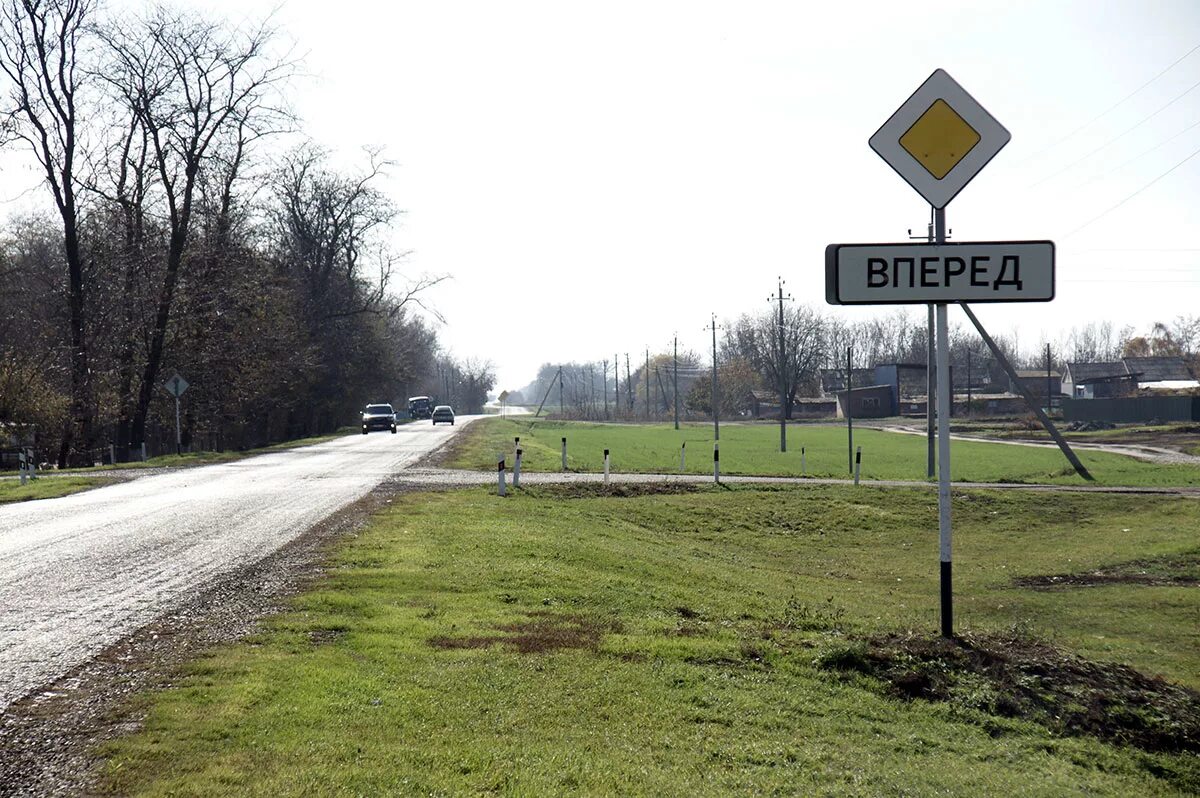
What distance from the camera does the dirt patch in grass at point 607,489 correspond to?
23750 millimetres

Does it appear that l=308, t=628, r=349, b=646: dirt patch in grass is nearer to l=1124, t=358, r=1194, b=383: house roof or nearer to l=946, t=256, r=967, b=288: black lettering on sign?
l=946, t=256, r=967, b=288: black lettering on sign

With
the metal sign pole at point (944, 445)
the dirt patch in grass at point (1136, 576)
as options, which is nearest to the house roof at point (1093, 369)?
the dirt patch in grass at point (1136, 576)

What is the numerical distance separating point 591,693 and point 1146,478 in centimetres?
3172

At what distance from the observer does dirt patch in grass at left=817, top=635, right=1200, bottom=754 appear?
5.75 meters

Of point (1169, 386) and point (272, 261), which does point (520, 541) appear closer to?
point (272, 261)

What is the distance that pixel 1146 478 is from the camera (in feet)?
107

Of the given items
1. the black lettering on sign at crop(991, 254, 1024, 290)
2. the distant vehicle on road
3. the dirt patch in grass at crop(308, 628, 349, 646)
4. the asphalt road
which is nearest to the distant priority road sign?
the asphalt road

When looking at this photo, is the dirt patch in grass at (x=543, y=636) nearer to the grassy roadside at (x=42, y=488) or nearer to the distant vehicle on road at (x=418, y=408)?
the grassy roadside at (x=42, y=488)

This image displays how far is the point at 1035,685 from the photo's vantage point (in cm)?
626

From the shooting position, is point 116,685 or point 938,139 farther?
point 938,139

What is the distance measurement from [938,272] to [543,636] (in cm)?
393

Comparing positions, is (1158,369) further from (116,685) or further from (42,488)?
(116,685)

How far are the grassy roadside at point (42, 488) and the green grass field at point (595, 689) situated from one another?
1016cm

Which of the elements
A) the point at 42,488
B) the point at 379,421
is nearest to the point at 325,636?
the point at 42,488
